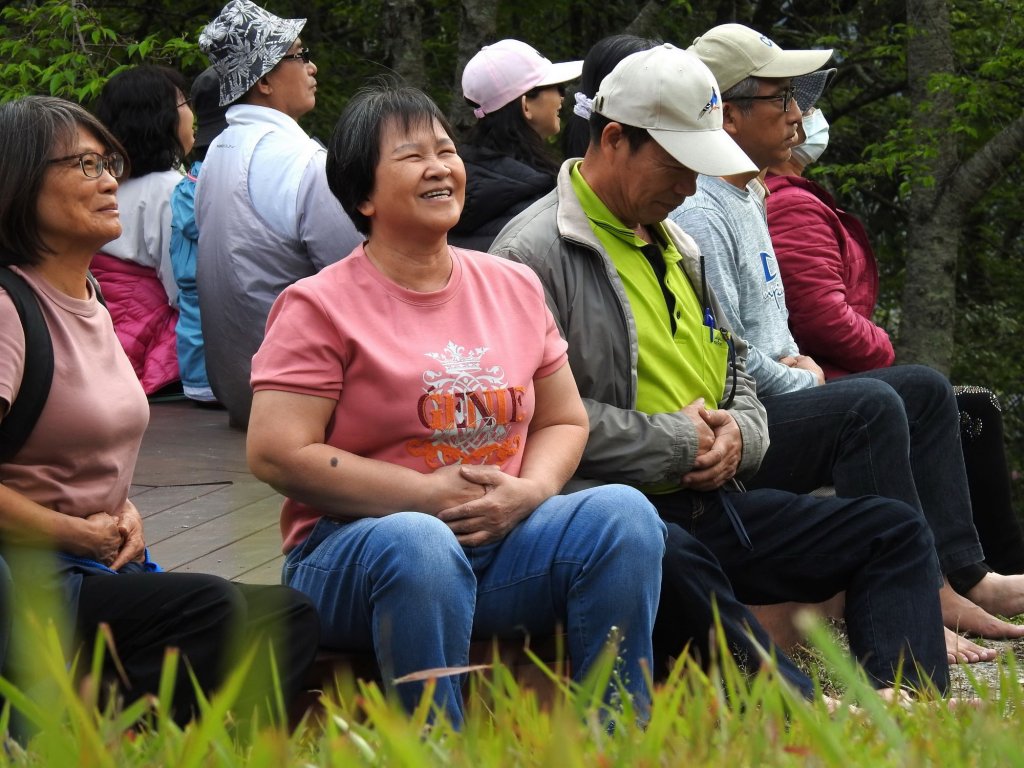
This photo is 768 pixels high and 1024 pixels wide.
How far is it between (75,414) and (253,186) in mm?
2730

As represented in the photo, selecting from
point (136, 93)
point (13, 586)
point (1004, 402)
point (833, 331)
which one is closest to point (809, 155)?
point (833, 331)

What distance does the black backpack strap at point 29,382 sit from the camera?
9.93 feet

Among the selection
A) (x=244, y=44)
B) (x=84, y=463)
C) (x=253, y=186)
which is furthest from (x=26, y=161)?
(x=244, y=44)

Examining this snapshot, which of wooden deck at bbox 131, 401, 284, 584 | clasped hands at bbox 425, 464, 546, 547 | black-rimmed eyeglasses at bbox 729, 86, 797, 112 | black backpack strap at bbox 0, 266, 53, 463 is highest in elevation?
black-rimmed eyeglasses at bbox 729, 86, 797, 112

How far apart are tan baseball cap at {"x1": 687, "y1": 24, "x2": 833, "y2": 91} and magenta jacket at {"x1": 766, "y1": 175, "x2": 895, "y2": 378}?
0.54 m

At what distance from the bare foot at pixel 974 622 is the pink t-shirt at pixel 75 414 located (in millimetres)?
2587

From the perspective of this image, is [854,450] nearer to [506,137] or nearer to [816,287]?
[816,287]

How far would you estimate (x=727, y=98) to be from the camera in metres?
4.85

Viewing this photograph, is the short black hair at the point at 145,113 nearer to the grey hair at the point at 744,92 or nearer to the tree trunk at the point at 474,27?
the grey hair at the point at 744,92

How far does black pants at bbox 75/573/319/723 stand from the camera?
2.99 metres

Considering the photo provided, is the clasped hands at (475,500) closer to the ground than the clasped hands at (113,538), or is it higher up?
higher up

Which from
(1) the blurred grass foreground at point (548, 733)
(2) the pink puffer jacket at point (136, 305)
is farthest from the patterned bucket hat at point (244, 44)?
(1) the blurred grass foreground at point (548, 733)

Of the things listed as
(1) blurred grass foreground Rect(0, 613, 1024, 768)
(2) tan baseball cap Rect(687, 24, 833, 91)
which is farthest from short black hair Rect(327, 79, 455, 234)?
(1) blurred grass foreground Rect(0, 613, 1024, 768)

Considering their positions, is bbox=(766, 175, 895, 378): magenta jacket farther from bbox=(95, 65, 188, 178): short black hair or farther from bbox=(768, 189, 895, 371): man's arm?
bbox=(95, 65, 188, 178): short black hair
